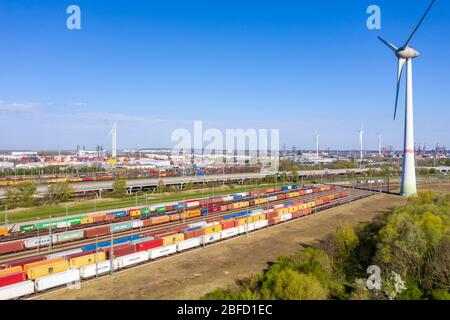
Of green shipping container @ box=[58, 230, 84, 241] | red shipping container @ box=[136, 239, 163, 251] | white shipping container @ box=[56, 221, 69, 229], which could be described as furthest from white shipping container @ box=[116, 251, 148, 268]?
white shipping container @ box=[56, 221, 69, 229]

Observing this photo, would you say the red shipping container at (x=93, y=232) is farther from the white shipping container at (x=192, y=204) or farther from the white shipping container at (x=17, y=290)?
the white shipping container at (x=192, y=204)

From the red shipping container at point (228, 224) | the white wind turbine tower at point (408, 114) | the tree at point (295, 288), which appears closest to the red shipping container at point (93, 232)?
the red shipping container at point (228, 224)

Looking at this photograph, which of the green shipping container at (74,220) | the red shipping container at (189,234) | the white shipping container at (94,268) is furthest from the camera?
the green shipping container at (74,220)

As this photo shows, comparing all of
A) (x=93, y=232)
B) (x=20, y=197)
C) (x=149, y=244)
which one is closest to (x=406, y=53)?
(x=149, y=244)

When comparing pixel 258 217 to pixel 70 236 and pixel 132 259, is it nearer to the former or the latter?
pixel 132 259

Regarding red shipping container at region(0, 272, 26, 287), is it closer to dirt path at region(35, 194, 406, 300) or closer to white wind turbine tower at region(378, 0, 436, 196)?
dirt path at region(35, 194, 406, 300)
